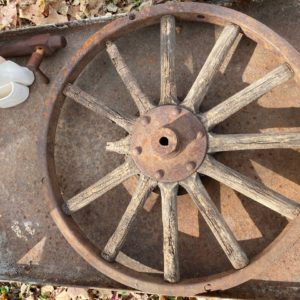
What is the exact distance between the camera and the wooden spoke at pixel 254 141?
1.79 meters

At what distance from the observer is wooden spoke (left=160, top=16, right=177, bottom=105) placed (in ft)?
6.31

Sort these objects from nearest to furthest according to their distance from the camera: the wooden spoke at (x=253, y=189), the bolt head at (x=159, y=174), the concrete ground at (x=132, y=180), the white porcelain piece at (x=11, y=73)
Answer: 1. the wooden spoke at (x=253, y=189)
2. the bolt head at (x=159, y=174)
3. the concrete ground at (x=132, y=180)
4. the white porcelain piece at (x=11, y=73)

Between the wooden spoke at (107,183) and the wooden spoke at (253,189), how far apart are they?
1.06 ft

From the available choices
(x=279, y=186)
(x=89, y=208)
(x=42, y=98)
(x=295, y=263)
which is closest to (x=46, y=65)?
(x=42, y=98)

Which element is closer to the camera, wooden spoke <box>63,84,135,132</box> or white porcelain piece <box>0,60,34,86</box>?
wooden spoke <box>63,84,135,132</box>

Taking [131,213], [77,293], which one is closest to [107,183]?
[131,213]

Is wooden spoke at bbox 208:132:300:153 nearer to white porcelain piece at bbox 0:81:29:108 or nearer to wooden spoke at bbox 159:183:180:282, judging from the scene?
wooden spoke at bbox 159:183:180:282

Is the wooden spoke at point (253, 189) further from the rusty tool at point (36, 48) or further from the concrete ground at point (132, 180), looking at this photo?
the rusty tool at point (36, 48)

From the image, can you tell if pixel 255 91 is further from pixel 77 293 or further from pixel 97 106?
pixel 77 293

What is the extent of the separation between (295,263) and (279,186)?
363mm

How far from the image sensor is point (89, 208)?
2.16 m

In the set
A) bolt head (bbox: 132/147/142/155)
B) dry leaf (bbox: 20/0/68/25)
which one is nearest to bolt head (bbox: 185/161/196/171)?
bolt head (bbox: 132/147/142/155)

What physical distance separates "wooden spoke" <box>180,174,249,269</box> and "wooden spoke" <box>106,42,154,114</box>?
399mm

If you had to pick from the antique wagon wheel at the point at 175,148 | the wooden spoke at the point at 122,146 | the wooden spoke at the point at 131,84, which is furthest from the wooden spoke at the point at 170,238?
the wooden spoke at the point at 131,84
